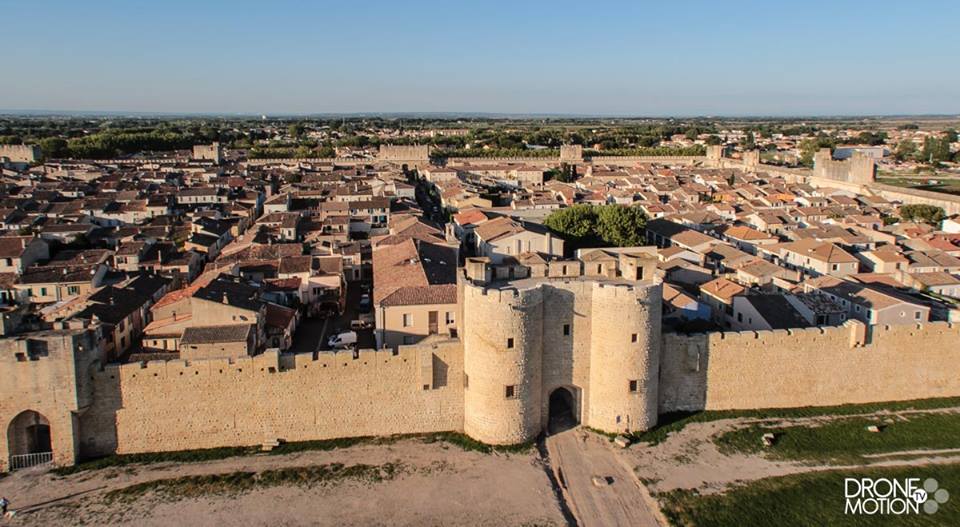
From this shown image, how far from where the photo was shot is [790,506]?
15531 mm

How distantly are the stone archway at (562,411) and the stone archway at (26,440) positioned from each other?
12.7 metres

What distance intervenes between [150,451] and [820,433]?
57.6 ft

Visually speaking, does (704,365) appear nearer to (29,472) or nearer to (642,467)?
(642,467)

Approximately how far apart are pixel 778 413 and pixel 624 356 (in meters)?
5.38

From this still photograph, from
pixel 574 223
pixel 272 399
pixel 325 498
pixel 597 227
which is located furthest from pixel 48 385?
pixel 597 227

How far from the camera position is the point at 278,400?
58.0 feet

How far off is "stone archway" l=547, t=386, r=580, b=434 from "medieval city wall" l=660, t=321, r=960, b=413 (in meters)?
2.52

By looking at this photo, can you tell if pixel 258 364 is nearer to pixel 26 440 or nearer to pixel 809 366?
pixel 26 440

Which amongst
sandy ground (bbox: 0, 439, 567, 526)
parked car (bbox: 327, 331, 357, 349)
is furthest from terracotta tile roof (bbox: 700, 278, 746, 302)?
parked car (bbox: 327, 331, 357, 349)

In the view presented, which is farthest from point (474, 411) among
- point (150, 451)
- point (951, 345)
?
point (951, 345)

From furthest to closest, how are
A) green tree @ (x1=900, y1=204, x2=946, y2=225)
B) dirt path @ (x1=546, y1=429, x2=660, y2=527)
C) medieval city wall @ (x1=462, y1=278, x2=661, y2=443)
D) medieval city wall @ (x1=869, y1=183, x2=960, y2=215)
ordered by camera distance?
medieval city wall @ (x1=869, y1=183, x2=960, y2=215) → green tree @ (x1=900, y1=204, x2=946, y2=225) → medieval city wall @ (x1=462, y1=278, x2=661, y2=443) → dirt path @ (x1=546, y1=429, x2=660, y2=527)

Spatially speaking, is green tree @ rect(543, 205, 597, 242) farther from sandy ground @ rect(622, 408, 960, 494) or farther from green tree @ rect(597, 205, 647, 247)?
sandy ground @ rect(622, 408, 960, 494)

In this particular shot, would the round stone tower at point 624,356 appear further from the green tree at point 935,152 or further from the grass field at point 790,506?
the green tree at point 935,152

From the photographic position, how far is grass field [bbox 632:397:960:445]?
18.8 m
